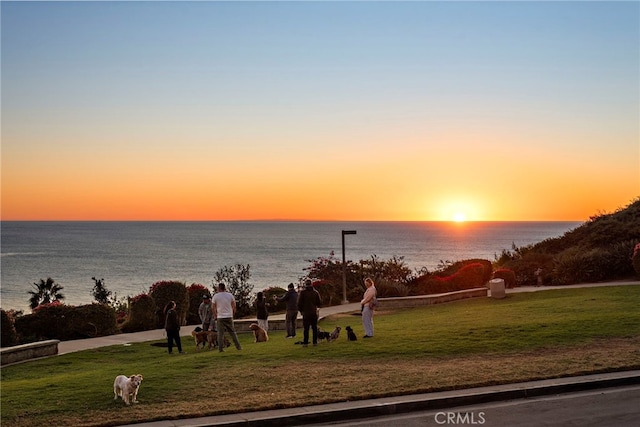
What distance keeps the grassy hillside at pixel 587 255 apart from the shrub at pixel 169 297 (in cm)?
1769

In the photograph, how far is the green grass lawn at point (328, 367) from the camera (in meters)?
11.3

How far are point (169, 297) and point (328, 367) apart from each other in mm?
14153

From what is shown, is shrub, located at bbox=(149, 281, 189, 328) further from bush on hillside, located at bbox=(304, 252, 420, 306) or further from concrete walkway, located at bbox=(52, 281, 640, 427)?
concrete walkway, located at bbox=(52, 281, 640, 427)

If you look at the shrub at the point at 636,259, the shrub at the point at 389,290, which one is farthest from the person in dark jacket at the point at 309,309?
the shrub at the point at 636,259

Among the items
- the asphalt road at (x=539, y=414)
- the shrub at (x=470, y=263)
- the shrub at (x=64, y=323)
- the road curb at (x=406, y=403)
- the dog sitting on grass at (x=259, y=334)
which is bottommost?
the asphalt road at (x=539, y=414)

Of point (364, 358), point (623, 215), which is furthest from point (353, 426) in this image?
point (623, 215)

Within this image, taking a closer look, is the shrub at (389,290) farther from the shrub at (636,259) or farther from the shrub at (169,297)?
the shrub at (636,259)

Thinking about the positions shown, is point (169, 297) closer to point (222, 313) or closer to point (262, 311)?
point (262, 311)

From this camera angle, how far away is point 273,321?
24391 millimetres

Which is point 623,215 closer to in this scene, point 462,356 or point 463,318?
point 463,318

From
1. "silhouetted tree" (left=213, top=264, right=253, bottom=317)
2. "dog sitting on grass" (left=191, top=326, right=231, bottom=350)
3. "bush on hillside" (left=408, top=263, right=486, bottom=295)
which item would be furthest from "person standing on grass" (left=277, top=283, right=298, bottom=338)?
"bush on hillside" (left=408, top=263, right=486, bottom=295)

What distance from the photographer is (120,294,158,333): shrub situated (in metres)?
26.0

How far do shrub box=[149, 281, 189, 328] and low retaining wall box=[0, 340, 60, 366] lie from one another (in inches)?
261

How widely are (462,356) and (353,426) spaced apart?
17.1ft
